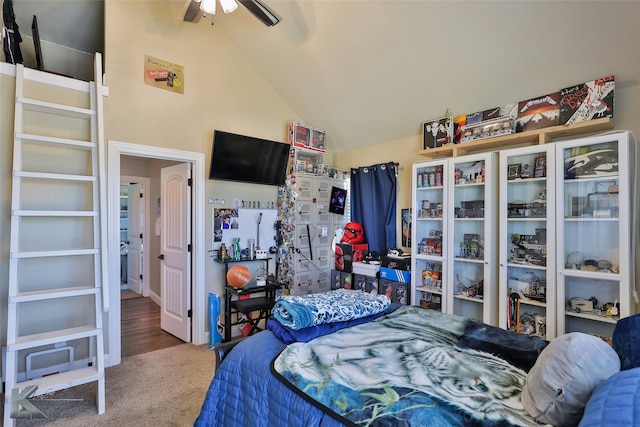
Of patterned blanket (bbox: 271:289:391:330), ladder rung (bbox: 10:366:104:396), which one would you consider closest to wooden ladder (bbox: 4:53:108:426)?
ladder rung (bbox: 10:366:104:396)

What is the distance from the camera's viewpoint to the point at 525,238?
283 cm

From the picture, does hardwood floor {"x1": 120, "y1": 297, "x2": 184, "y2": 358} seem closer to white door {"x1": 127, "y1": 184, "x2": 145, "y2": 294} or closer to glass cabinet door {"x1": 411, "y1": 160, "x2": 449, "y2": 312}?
white door {"x1": 127, "y1": 184, "x2": 145, "y2": 294}

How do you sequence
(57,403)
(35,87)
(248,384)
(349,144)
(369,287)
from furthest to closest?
1. (349,144)
2. (369,287)
3. (35,87)
4. (57,403)
5. (248,384)

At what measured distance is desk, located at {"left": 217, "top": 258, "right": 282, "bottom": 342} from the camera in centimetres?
321

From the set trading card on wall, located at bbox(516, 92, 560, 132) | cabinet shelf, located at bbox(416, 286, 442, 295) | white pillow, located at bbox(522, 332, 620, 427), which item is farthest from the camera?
cabinet shelf, located at bbox(416, 286, 442, 295)

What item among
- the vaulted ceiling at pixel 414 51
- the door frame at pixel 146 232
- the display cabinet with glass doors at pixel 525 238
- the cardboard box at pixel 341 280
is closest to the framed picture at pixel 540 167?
the display cabinet with glass doors at pixel 525 238

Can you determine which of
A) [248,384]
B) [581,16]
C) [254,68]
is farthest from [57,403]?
[581,16]

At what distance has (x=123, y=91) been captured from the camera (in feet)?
9.71

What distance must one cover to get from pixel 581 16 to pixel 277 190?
10.6 feet

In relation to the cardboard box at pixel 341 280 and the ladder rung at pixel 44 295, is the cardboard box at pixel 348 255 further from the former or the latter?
the ladder rung at pixel 44 295

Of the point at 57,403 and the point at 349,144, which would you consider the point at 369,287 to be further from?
the point at 57,403

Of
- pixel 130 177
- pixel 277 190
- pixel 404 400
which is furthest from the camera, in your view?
pixel 130 177

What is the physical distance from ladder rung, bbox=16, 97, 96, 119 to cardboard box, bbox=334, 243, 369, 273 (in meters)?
2.98

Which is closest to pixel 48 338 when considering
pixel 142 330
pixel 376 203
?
pixel 142 330
